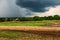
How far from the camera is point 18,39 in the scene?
111ft

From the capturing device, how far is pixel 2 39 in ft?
111

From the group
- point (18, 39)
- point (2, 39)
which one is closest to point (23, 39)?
point (18, 39)

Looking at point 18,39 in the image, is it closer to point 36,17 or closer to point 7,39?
point 7,39

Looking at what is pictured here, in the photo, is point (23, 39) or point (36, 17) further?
point (36, 17)

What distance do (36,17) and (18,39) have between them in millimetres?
118276

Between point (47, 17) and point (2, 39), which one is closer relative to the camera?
point (2, 39)

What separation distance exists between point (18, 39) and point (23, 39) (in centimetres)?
88

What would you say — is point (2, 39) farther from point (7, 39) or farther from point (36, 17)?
point (36, 17)

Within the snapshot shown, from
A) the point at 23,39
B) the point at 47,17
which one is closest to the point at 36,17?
the point at 47,17

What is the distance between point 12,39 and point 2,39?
1770 mm

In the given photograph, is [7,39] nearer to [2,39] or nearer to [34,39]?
[2,39]

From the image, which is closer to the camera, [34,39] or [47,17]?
[34,39]

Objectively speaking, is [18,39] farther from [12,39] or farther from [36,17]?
[36,17]

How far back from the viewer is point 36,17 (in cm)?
15188
